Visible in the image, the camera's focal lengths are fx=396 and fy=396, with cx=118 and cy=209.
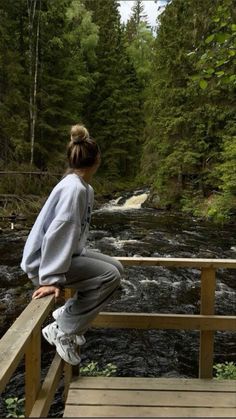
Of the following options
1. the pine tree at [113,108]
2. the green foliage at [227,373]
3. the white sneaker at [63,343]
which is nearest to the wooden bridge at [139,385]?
the white sneaker at [63,343]

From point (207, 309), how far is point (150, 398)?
0.71 m

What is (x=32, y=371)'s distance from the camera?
1930 millimetres

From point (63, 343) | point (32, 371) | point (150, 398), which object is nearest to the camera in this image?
point (32, 371)

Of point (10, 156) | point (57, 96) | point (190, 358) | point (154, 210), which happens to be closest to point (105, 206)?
point (154, 210)

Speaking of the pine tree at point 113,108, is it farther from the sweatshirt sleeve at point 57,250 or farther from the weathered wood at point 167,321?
the sweatshirt sleeve at point 57,250

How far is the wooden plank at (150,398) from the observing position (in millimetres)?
2453

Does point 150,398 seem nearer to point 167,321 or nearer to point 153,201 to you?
point 167,321

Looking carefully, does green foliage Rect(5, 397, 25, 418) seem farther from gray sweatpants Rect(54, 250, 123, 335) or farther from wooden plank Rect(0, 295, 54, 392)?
wooden plank Rect(0, 295, 54, 392)

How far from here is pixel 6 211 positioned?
45.2 ft

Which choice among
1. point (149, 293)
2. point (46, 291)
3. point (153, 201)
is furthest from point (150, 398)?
point (153, 201)

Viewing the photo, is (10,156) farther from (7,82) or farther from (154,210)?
(154,210)

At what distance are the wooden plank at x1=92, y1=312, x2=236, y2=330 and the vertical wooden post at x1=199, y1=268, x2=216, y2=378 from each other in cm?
6

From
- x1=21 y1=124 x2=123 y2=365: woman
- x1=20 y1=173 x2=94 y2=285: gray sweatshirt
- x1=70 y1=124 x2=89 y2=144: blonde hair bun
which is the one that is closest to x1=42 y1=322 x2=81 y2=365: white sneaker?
x1=21 y1=124 x2=123 y2=365: woman

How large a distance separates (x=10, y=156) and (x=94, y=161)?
→ 658 inches
